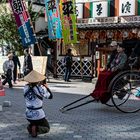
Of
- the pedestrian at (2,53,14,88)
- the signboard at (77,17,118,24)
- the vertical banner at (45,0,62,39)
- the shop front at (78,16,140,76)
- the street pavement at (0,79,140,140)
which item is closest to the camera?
the street pavement at (0,79,140,140)

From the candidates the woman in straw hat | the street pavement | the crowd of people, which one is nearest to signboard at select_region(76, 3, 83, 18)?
the crowd of people

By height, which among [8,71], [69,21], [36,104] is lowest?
[8,71]

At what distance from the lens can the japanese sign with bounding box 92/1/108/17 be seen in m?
21.6

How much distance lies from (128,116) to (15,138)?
349 cm

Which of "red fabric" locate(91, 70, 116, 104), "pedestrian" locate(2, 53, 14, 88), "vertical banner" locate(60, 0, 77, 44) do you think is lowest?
"pedestrian" locate(2, 53, 14, 88)

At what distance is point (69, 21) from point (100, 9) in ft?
Answer: 7.48

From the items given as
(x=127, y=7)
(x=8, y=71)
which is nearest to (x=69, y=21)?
(x=127, y=7)

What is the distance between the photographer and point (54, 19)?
20922 millimetres

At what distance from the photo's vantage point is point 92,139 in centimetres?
720

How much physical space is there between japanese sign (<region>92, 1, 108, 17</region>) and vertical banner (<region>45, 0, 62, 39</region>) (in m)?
2.46

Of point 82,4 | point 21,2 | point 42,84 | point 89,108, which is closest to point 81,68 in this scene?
point 82,4

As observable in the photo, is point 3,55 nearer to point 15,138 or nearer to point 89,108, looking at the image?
point 89,108

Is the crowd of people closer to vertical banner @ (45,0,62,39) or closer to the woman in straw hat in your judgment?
the woman in straw hat

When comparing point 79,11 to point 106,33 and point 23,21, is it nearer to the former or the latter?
point 106,33
